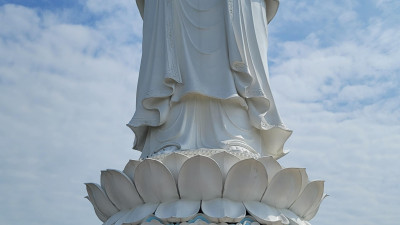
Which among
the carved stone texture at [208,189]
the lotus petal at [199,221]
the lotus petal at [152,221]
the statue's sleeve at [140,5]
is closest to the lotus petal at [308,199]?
the carved stone texture at [208,189]

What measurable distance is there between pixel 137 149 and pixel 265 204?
1.97m

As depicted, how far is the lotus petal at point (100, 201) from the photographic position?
5.64 metres

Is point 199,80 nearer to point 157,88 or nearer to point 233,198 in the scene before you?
point 157,88

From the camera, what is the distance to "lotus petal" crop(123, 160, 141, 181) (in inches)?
214

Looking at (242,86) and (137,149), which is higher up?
(242,86)

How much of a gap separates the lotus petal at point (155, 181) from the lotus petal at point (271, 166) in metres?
0.84

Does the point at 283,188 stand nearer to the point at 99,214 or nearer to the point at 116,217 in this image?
the point at 116,217

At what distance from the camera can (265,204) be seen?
5297 mm

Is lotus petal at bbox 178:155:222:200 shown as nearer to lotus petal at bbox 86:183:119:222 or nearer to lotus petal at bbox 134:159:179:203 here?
lotus petal at bbox 134:159:179:203

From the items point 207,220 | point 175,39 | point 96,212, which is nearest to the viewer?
point 207,220

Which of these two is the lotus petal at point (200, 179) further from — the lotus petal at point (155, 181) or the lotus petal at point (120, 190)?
the lotus petal at point (120, 190)

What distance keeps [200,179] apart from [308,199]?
3.79ft

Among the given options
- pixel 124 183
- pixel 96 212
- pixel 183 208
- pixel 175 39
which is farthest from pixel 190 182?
pixel 175 39

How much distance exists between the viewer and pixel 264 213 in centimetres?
515
